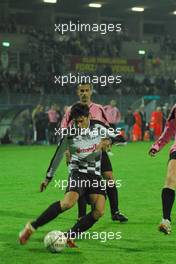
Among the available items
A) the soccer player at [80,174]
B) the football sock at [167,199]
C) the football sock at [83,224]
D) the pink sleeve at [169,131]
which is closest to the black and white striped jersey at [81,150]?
the soccer player at [80,174]

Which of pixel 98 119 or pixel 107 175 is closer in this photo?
pixel 98 119

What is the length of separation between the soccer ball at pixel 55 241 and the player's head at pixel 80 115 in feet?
3.92

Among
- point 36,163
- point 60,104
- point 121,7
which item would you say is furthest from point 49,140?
point 121,7

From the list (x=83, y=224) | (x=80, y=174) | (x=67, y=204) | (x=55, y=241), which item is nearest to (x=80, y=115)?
(x=80, y=174)

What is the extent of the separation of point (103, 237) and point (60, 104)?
97.0 feet

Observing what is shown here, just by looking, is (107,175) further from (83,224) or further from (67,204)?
(67,204)

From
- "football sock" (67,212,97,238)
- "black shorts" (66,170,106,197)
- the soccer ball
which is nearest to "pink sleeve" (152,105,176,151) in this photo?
"black shorts" (66,170,106,197)

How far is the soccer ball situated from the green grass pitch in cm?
7

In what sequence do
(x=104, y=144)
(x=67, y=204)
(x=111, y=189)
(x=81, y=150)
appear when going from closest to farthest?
(x=67, y=204) < (x=81, y=150) < (x=104, y=144) < (x=111, y=189)

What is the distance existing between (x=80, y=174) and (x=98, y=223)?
2228 mm

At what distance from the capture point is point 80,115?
788cm

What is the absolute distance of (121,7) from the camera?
50375 millimetres

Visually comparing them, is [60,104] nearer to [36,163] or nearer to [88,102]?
[36,163]

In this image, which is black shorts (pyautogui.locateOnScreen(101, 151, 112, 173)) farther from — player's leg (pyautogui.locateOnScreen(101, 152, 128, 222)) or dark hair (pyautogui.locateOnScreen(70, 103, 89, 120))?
dark hair (pyautogui.locateOnScreen(70, 103, 89, 120))
